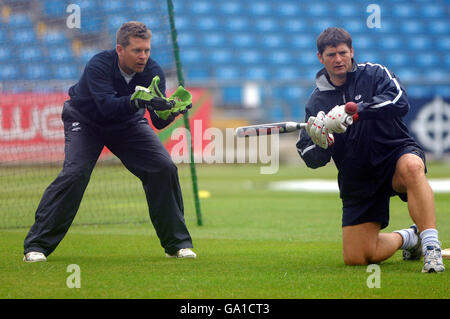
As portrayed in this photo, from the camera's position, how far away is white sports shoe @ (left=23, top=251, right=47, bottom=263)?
17.8ft

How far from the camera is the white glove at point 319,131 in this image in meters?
4.96

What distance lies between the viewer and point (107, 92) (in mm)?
5559

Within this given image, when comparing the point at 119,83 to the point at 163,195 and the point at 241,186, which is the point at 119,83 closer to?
the point at 163,195

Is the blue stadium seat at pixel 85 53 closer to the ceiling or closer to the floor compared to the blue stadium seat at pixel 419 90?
closer to the ceiling

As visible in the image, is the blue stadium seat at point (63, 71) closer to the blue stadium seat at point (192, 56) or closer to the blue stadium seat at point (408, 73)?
the blue stadium seat at point (192, 56)

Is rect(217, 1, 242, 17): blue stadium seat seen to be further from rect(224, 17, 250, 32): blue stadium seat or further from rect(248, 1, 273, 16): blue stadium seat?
rect(248, 1, 273, 16): blue stadium seat

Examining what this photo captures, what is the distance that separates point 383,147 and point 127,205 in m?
6.18

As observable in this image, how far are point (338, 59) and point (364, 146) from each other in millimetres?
647

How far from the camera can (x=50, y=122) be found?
14867 mm

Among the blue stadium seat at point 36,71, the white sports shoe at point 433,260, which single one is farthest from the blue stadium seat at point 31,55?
the white sports shoe at point 433,260

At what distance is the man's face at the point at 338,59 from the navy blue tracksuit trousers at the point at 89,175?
1.48m

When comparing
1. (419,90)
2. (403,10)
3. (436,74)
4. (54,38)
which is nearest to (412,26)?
(403,10)

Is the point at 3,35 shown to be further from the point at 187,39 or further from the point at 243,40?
the point at 243,40
